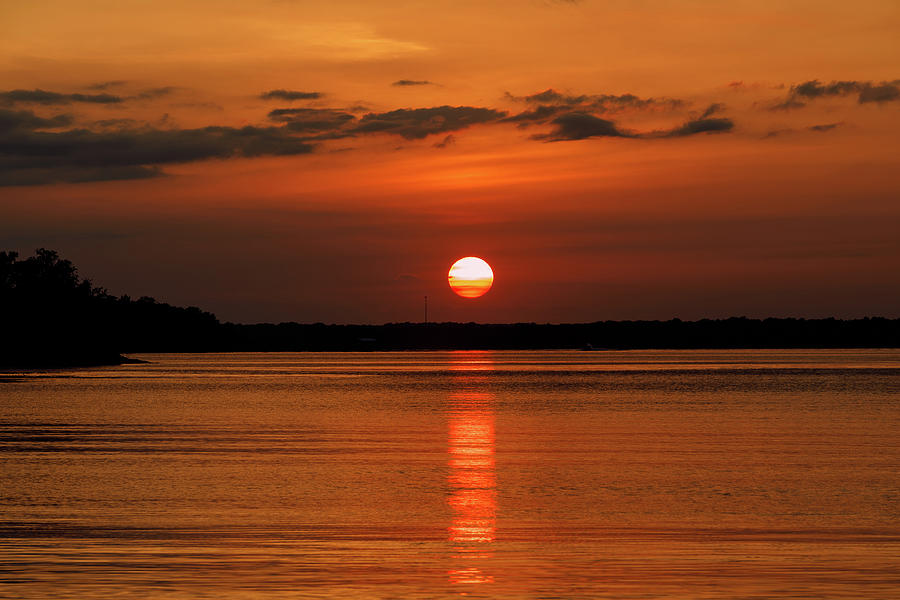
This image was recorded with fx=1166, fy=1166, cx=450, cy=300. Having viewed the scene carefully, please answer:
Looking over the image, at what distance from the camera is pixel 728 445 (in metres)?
49.1

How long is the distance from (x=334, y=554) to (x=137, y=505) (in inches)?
369

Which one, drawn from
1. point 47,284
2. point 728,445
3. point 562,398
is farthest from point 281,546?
point 47,284

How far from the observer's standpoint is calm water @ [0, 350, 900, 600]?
19906mm

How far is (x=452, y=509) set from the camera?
1168 inches

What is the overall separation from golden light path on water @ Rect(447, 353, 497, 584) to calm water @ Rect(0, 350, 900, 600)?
0.10 metres

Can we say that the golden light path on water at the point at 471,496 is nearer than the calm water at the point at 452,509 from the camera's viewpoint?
No

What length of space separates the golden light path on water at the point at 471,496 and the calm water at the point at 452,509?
10 cm

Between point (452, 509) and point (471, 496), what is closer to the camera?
point (452, 509)

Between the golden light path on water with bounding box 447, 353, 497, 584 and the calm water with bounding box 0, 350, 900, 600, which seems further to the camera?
the golden light path on water with bounding box 447, 353, 497, 584

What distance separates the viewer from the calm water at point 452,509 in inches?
784

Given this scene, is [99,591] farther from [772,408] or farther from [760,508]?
[772,408]

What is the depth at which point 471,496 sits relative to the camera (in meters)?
32.2

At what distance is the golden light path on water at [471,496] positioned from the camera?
21875mm

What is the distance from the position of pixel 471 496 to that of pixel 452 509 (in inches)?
103
